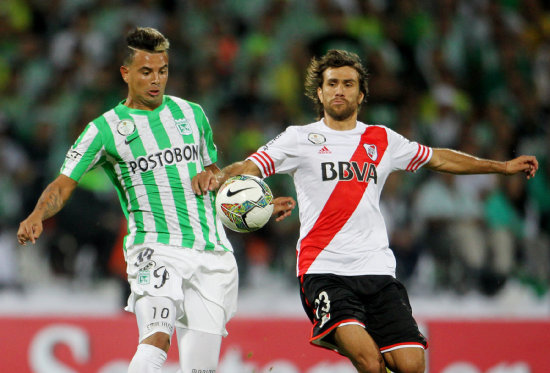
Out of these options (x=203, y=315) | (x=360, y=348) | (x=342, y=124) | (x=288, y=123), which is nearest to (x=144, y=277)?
(x=203, y=315)

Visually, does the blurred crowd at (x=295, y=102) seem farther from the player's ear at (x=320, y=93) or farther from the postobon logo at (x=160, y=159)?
the postobon logo at (x=160, y=159)

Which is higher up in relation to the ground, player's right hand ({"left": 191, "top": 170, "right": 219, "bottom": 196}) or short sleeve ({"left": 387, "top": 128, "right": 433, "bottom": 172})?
short sleeve ({"left": 387, "top": 128, "right": 433, "bottom": 172})

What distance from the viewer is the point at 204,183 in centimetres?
512

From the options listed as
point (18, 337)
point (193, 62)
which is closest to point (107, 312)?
point (18, 337)

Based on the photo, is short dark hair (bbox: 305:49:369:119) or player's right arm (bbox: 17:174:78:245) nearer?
player's right arm (bbox: 17:174:78:245)

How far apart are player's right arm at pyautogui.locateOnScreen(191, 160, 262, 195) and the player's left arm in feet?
4.01

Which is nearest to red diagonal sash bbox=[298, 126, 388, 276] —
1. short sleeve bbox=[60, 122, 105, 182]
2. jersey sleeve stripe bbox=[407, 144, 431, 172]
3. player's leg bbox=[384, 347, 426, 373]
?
jersey sleeve stripe bbox=[407, 144, 431, 172]

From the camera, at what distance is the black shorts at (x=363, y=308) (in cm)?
500

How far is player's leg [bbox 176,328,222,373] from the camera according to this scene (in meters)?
5.08

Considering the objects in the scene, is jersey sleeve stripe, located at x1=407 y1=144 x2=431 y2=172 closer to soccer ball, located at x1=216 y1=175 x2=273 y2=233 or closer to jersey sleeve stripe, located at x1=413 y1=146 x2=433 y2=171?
jersey sleeve stripe, located at x1=413 y1=146 x2=433 y2=171

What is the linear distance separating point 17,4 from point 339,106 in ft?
24.1

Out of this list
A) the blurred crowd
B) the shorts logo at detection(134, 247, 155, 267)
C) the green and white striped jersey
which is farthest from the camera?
the blurred crowd

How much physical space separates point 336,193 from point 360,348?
97 centimetres

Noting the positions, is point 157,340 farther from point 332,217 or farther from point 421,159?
point 421,159
